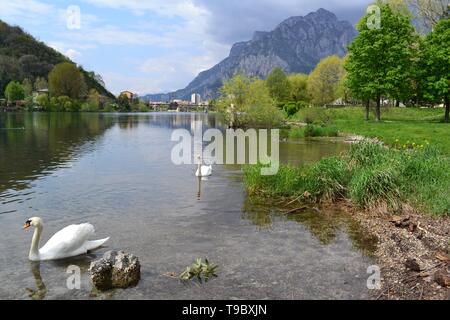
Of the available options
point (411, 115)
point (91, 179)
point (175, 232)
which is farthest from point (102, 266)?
point (411, 115)

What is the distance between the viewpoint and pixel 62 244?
37.6ft

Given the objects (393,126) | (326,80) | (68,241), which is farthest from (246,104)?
(68,241)

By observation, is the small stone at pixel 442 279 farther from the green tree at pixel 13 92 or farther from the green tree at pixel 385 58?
the green tree at pixel 13 92

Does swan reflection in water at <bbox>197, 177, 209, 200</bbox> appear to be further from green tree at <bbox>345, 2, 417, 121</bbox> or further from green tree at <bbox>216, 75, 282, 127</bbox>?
green tree at <bbox>345, 2, 417, 121</bbox>

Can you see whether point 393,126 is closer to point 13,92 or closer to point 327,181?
point 327,181

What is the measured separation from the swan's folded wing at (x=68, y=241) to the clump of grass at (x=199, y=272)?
135 inches

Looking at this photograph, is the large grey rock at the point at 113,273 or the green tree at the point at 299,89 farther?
the green tree at the point at 299,89

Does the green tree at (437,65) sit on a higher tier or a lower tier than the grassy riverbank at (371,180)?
higher

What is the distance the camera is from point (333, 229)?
14.5 metres

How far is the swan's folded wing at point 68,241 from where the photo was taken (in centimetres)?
1141

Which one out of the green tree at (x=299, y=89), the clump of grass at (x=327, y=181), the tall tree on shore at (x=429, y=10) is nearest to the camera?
the clump of grass at (x=327, y=181)

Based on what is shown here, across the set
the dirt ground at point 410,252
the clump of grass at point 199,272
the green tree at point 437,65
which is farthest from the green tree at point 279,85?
the clump of grass at point 199,272

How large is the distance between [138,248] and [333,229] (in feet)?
21.6

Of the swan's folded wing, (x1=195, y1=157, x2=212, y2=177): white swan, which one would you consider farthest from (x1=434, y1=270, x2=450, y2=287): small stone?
(x1=195, y1=157, x2=212, y2=177): white swan
